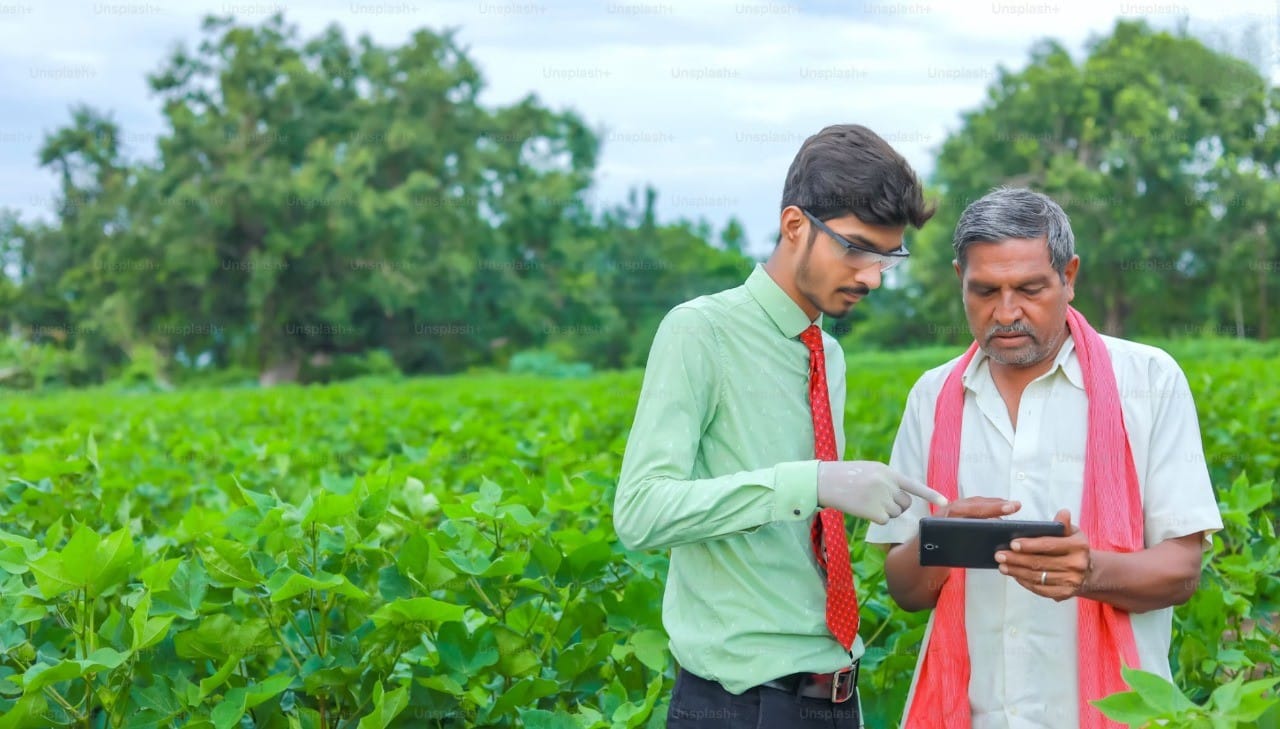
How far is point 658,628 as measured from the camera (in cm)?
252

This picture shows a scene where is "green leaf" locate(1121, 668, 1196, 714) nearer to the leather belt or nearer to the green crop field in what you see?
the green crop field

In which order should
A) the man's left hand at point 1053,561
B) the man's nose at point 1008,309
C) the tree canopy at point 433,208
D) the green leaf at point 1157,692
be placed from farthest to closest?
the tree canopy at point 433,208 < the man's nose at point 1008,309 < the man's left hand at point 1053,561 < the green leaf at point 1157,692

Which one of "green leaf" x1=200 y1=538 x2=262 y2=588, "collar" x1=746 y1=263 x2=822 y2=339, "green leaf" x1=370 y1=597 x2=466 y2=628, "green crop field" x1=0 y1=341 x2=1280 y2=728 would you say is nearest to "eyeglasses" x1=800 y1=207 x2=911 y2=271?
→ "collar" x1=746 y1=263 x2=822 y2=339

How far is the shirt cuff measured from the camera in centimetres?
185

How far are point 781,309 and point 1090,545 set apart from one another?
0.61 metres

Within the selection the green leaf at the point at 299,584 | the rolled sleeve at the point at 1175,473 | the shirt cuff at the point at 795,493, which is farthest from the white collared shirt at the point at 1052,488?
the green leaf at the point at 299,584

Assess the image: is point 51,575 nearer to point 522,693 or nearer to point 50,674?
point 50,674

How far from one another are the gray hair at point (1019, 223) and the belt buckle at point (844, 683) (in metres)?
0.74

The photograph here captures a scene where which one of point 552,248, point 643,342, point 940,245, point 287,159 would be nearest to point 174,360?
point 287,159

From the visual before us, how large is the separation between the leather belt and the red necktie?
0.18 feet

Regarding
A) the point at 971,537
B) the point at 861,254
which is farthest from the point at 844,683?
the point at 861,254

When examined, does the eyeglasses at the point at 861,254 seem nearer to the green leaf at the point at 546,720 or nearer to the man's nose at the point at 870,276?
the man's nose at the point at 870,276

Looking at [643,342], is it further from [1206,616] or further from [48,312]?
[1206,616]

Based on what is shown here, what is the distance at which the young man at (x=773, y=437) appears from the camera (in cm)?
199
